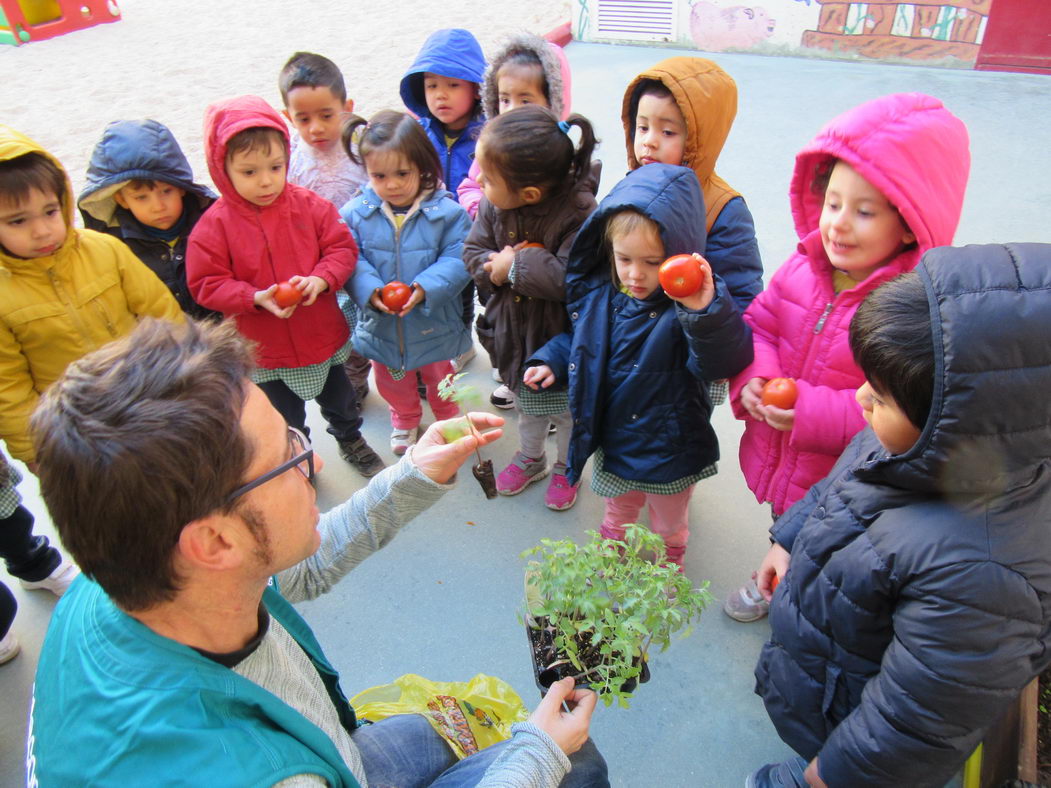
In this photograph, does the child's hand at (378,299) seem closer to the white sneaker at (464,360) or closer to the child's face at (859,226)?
the white sneaker at (464,360)

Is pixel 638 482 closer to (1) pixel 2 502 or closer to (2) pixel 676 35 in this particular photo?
(1) pixel 2 502

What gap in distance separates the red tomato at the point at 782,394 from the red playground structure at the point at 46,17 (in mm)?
13192

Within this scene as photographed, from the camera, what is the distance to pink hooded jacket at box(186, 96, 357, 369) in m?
2.78

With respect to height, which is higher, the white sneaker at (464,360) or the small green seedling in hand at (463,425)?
the small green seedling in hand at (463,425)

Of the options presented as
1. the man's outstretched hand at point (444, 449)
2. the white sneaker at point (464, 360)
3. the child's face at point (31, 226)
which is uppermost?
the child's face at point (31, 226)

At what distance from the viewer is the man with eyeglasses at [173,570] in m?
1.09

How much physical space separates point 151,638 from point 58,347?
1.83 meters

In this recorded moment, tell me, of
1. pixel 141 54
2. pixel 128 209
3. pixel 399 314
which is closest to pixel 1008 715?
pixel 399 314

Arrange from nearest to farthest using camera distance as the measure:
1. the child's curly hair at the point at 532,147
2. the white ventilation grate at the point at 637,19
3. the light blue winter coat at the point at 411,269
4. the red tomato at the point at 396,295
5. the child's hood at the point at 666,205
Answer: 1. the child's hood at the point at 666,205
2. the child's curly hair at the point at 532,147
3. the red tomato at the point at 396,295
4. the light blue winter coat at the point at 411,269
5. the white ventilation grate at the point at 637,19

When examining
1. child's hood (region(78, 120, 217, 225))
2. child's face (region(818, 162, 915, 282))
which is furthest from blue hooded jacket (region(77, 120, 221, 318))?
child's face (region(818, 162, 915, 282))

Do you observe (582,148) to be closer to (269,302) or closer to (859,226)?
(859,226)

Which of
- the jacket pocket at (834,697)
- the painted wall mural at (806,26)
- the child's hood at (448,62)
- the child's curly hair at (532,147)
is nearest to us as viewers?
the jacket pocket at (834,697)

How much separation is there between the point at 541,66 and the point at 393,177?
0.97 metres

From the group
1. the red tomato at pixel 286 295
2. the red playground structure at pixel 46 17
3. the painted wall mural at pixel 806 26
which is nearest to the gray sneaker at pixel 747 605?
the red tomato at pixel 286 295
